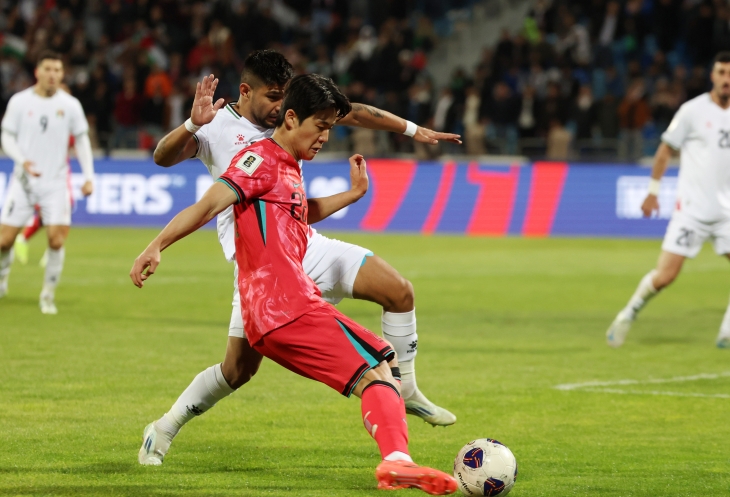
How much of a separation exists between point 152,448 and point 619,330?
17.5ft

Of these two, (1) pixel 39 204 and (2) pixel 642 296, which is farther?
(1) pixel 39 204

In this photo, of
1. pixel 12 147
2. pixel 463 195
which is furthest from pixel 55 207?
pixel 463 195

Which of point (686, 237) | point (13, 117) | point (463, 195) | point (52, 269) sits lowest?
point (463, 195)

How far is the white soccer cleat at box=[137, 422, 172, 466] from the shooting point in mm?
5691

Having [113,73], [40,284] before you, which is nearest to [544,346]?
[40,284]

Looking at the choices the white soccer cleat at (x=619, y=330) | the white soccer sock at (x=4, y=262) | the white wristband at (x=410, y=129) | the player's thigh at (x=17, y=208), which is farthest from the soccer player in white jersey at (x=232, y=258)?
the white soccer sock at (x=4, y=262)

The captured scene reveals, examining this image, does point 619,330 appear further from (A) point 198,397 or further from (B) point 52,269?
(B) point 52,269

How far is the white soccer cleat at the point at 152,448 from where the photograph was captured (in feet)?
18.7

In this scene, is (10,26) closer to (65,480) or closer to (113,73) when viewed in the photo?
(113,73)

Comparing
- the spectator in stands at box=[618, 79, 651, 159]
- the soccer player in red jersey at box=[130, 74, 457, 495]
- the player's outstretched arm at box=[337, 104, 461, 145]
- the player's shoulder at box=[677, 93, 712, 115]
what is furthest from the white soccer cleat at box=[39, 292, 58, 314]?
the spectator in stands at box=[618, 79, 651, 159]

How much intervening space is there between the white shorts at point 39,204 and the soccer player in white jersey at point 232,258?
5.86 m

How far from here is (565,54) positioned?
2444 cm

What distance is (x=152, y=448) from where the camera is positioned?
224 inches

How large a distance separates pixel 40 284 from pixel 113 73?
42.5 ft
